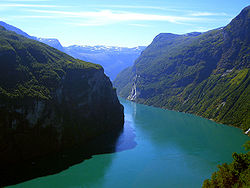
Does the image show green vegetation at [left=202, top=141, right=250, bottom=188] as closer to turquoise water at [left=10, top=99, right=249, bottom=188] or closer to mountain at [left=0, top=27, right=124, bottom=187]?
turquoise water at [left=10, top=99, right=249, bottom=188]

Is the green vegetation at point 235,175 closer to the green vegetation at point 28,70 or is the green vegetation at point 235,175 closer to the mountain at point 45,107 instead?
the mountain at point 45,107

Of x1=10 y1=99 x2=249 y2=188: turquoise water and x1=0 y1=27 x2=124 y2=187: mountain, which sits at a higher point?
x1=0 y1=27 x2=124 y2=187: mountain

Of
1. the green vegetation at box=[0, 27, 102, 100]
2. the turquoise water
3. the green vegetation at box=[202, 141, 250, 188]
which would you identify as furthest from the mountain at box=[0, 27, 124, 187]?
the green vegetation at box=[202, 141, 250, 188]

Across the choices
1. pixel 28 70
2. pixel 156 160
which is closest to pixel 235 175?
pixel 156 160

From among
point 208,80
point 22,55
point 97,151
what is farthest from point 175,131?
point 208,80

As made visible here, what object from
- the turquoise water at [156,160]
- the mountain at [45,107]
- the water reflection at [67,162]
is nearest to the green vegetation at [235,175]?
the turquoise water at [156,160]

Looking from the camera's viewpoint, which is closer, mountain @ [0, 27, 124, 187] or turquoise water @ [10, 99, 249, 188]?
turquoise water @ [10, 99, 249, 188]

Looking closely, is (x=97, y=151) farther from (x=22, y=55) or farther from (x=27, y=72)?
(x=22, y=55)
